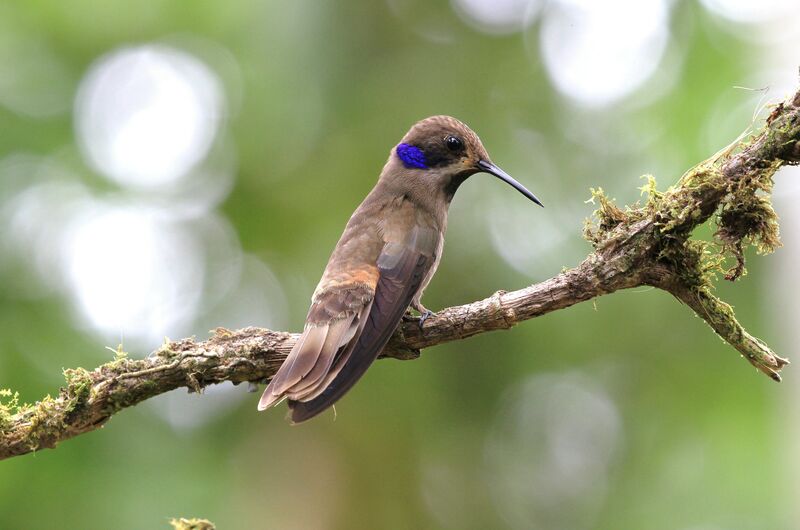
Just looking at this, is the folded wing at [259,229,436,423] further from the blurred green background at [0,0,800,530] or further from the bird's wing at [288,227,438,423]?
the blurred green background at [0,0,800,530]

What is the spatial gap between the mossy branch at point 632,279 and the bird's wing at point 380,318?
424 millimetres

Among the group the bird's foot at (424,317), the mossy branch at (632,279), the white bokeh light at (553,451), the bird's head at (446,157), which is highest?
the white bokeh light at (553,451)

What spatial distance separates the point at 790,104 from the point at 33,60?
8654 mm

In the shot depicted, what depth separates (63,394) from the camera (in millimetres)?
4285

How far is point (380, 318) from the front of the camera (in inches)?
191

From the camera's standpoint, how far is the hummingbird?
4406 millimetres

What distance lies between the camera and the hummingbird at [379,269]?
4406 millimetres

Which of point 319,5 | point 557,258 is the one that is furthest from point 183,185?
point 557,258

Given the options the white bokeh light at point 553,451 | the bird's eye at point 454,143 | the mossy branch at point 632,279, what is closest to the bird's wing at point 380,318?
the mossy branch at point 632,279

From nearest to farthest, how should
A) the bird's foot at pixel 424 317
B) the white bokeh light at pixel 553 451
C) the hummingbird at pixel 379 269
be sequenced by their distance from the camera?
the hummingbird at pixel 379 269
the bird's foot at pixel 424 317
the white bokeh light at pixel 553 451

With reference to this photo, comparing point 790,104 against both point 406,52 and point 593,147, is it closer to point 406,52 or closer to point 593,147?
point 593,147

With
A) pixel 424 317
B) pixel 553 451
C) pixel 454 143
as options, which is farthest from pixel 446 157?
pixel 553 451

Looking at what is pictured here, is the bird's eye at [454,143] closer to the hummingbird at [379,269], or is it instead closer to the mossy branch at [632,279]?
the hummingbird at [379,269]

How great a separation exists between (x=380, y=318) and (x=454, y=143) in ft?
5.65
